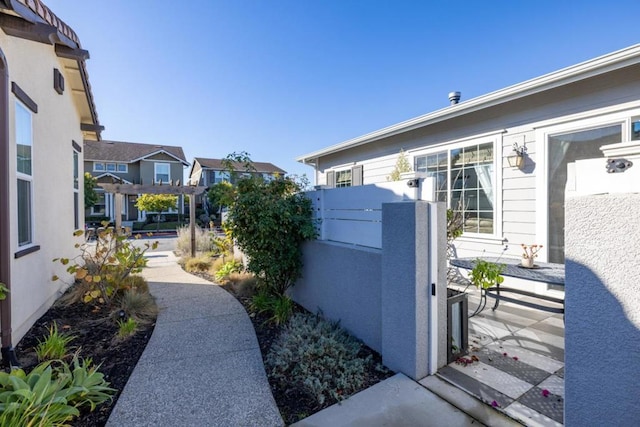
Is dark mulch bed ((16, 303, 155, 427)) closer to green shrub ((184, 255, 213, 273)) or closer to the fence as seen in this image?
the fence

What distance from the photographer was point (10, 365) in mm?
2930

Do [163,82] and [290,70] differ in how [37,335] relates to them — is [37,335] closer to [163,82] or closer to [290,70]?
[163,82]

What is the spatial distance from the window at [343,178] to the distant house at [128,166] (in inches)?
831

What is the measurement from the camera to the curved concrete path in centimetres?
239

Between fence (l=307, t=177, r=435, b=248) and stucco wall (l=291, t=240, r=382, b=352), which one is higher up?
fence (l=307, t=177, r=435, b=248)

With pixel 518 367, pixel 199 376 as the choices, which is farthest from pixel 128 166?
→ pixel 518 367

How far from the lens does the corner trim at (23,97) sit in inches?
142

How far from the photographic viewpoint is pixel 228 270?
7.12 meters

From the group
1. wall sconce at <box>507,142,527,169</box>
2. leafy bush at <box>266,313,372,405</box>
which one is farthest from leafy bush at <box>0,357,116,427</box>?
wall sconce at <box>507,142,527,169</box>

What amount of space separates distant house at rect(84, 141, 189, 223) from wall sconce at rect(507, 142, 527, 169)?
85.2 ft

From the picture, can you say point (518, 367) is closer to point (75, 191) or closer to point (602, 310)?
point (602, 310)

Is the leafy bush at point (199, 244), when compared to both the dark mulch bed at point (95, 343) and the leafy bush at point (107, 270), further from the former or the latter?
the dark mulch bed at point (95, 343)

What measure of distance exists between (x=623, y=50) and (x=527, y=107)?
1.28m

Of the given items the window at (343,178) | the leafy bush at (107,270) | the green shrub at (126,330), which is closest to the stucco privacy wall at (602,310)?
the green shrub at (126,330)
